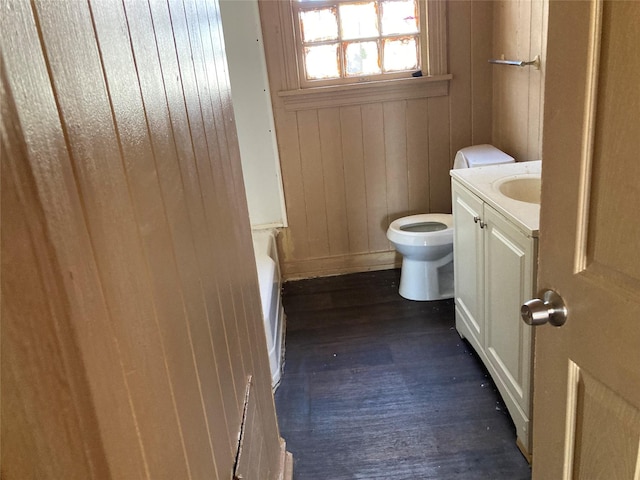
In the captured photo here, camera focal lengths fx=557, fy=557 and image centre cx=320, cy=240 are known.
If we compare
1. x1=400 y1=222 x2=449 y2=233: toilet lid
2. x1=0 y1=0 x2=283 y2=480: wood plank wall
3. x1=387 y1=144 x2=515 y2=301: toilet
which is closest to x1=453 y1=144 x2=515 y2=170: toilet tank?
x1=387 y1=144 x2=515 y2=301: toilet

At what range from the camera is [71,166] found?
23.1 inches

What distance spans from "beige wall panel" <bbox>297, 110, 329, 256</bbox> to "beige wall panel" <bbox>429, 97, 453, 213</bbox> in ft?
2.19

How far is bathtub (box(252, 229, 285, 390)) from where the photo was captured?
2.43m

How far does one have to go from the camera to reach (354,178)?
3.35 meters

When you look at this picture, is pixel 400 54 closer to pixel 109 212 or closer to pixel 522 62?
pixel 522 62

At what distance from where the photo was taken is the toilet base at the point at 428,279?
3.03m

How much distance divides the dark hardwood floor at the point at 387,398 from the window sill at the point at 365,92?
3.71ft

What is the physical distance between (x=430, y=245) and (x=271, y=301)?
2.89 feet

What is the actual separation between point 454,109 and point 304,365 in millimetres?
1729

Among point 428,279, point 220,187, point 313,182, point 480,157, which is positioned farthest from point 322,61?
point 220,187

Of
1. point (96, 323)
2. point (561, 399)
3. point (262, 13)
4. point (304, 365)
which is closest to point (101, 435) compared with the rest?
point (96, 323)

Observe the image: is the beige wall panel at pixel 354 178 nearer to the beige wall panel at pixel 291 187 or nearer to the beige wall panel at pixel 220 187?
the beige wall panel at pixel 291 187

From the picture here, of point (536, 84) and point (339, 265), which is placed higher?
point (536, 84)

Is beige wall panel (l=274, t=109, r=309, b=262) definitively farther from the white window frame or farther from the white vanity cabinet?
the white vanity cabinet
